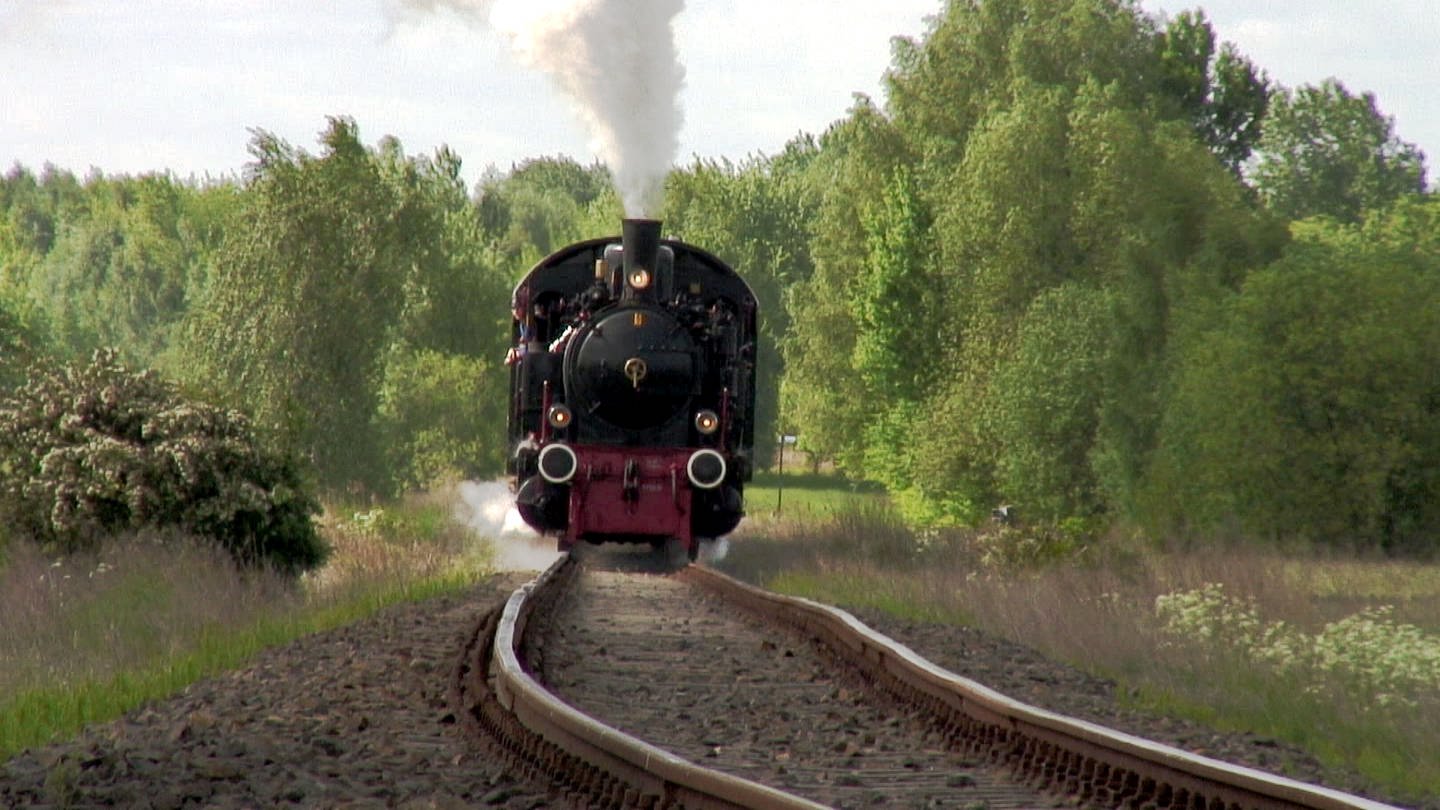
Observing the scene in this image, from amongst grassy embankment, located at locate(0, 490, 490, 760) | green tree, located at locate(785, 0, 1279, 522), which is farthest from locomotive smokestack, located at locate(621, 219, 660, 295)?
green tree, located at locate(785, 0, 1279, 522)

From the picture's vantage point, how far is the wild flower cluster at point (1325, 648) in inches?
405

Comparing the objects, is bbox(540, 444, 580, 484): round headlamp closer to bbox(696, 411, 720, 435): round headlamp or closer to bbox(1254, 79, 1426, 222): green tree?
bbox(696, 411, 720, 435): round headlamp

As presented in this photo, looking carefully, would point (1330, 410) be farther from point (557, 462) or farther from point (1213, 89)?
point (1213, 89)

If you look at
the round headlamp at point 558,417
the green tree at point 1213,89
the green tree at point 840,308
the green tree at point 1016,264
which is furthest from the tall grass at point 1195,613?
the green tree at point 1213,89

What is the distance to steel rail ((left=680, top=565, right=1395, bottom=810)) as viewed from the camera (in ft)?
20.2

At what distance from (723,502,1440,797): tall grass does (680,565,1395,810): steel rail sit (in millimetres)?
1263

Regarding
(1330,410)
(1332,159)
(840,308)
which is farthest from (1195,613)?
(1332,159)

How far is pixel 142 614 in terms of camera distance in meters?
14.0

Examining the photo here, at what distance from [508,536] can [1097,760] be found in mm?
19333

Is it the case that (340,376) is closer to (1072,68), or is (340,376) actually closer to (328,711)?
(1072,68)

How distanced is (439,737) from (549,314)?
1237cm

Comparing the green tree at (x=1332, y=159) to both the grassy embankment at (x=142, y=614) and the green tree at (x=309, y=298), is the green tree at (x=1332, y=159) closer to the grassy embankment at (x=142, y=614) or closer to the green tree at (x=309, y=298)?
the green tree at (x=309, y=298)

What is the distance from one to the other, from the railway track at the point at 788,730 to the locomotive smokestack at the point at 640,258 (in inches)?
232

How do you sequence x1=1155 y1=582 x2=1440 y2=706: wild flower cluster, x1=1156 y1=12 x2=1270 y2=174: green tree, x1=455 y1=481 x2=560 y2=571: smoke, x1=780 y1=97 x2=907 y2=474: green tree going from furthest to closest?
x1=1156 y1=12 x2=1270 y2=174: green tree < x1=780 y1=97 x2=907 y2=474: green tree < x1=455 y1=481 x2=560 y2=571: smoke < x1=1155 y1=582 x2=1440 y2=706: wild flower cluster
